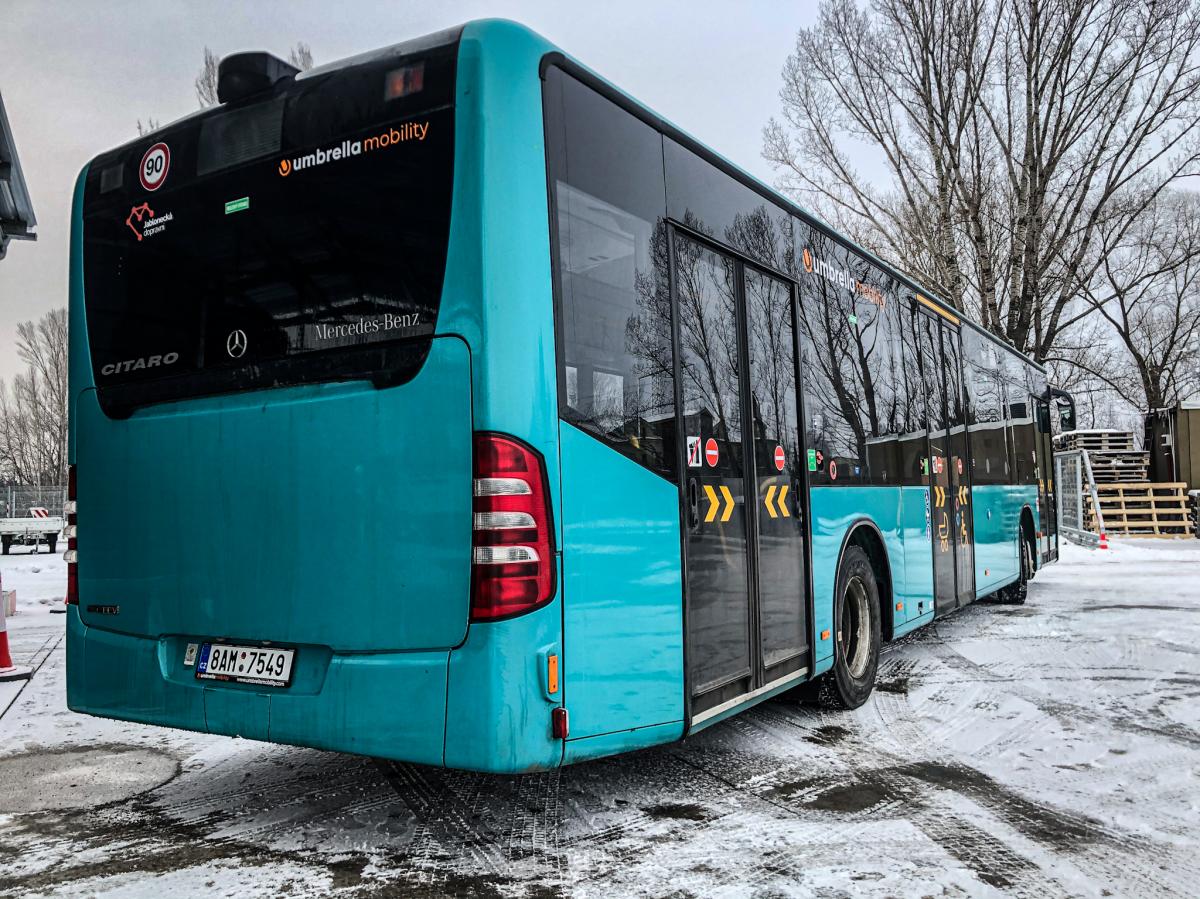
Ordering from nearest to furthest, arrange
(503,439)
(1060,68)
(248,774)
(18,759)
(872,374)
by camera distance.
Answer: (503,439) < (248,774) < (18,759) < (872,374) < (1060,68)

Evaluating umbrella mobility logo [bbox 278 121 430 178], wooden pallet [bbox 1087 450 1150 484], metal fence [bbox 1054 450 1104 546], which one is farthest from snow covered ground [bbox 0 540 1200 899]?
wooden pallet [bbox 1087 450 1150 484]

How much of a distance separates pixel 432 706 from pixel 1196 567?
55.1 ft

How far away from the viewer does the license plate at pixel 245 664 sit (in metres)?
3.65

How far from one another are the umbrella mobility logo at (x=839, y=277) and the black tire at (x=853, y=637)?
178 centimetres

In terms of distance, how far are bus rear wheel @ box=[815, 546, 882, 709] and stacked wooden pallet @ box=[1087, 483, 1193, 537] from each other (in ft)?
73.9

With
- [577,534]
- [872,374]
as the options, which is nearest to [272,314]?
[577,534]

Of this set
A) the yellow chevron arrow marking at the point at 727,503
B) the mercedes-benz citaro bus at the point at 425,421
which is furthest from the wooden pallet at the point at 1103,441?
the yellow chevron arrow marking at the point at 727,503

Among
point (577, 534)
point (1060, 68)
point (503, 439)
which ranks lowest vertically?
point (577, 534)

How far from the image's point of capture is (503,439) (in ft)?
10.7

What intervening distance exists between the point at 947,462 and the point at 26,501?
3764 centimetres

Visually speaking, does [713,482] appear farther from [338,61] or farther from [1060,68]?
[1060,68]

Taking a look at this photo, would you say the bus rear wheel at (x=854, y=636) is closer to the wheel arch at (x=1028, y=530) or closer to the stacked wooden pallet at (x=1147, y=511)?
the wheel arch at (x=1028, y=530)

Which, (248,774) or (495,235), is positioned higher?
(495,235)

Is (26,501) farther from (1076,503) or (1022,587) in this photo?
(1022,587)
